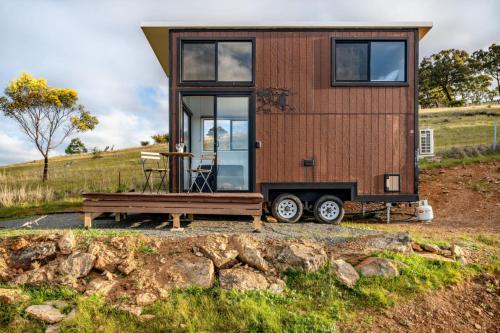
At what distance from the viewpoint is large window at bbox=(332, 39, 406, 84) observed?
739cm

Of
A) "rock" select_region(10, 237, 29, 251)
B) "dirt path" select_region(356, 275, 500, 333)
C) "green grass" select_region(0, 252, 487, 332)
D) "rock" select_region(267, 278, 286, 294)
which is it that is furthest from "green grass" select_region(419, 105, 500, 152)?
"rock" select_region(10, 237, 29, 251)

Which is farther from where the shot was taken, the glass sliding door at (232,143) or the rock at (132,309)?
the glass sliding door at (232,143)

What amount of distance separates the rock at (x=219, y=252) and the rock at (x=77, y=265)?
4.79ft

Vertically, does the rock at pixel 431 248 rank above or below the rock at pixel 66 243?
below

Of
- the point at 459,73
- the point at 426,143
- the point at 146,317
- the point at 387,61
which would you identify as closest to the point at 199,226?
the point at 146,317

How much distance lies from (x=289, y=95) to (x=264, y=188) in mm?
2017

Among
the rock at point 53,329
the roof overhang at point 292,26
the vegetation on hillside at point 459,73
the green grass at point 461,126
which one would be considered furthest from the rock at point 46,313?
the vegetation on hillside at point 459,73

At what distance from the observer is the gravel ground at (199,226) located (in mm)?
5633

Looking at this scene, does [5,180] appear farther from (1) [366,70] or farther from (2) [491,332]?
(2) [491,332]

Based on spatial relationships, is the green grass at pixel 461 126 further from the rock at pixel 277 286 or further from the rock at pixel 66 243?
the rock at pixel 66 243

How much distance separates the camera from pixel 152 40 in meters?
8.05

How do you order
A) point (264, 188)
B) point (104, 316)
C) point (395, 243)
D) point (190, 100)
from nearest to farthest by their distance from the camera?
point (104, 316) < point (395, 243) < point (264, 188) < point (190, 100)

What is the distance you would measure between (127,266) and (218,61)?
15.1 ft

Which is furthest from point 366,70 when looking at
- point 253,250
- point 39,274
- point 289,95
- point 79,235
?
point 39,274
